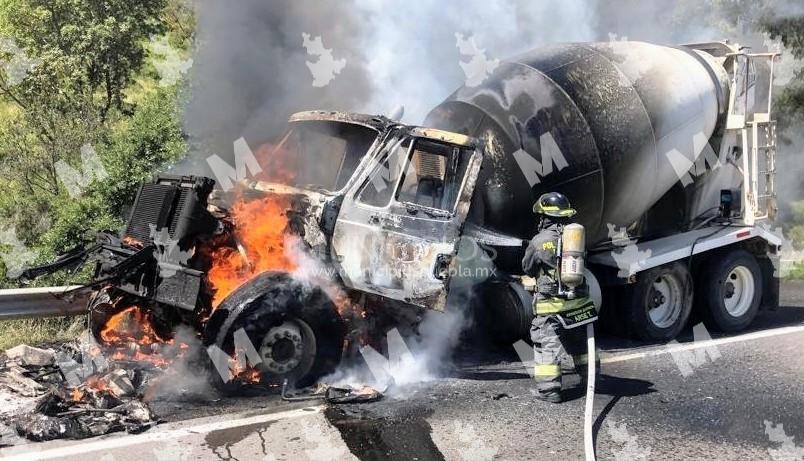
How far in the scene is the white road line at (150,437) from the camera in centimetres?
399

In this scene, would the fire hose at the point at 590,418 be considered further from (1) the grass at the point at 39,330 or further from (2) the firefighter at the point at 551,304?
(1) the grass at the point at 39,330

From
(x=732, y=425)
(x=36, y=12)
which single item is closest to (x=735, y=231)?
(x=732, y=425)

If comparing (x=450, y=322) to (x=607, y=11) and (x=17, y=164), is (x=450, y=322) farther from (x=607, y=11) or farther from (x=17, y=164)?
(x=607, y=11)

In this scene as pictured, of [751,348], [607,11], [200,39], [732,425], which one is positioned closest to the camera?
[732,425]

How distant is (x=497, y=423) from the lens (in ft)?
15.5

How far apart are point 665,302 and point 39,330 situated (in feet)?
20.7

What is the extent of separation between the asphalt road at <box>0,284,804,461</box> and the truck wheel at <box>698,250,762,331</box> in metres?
1.44

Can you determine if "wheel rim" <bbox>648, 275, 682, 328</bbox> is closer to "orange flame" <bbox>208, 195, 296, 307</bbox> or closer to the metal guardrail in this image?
"orange flame" <bbox>208, 195, 296, 307</bbox>

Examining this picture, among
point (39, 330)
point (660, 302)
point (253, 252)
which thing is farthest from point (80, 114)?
point (660, 302)

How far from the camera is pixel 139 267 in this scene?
5.06 meters

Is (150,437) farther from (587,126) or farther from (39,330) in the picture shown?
(587,126)

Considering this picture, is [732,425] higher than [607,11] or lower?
lower

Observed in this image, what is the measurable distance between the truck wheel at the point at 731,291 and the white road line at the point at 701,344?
0.26m

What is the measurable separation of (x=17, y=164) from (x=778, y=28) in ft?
43.2
